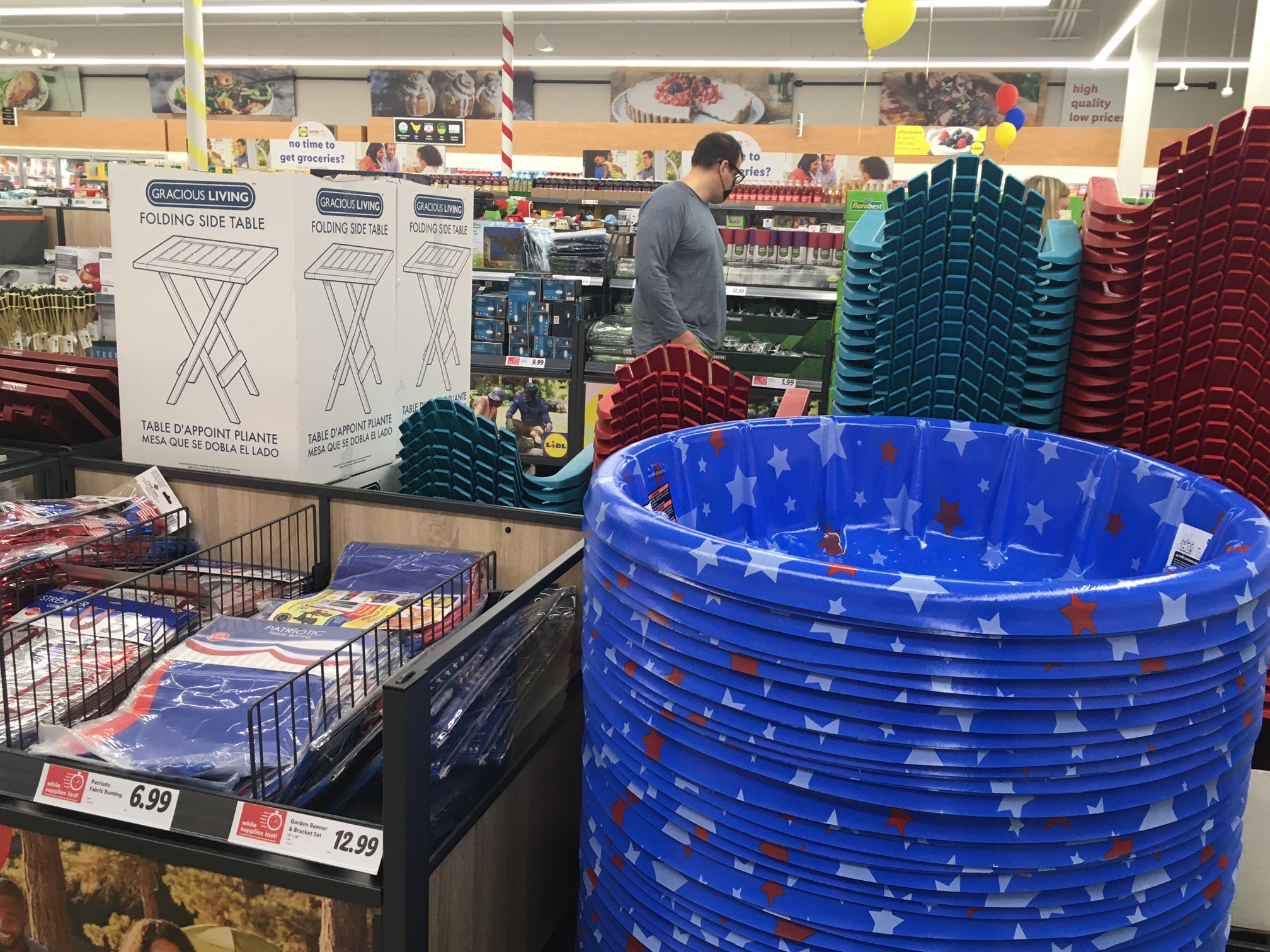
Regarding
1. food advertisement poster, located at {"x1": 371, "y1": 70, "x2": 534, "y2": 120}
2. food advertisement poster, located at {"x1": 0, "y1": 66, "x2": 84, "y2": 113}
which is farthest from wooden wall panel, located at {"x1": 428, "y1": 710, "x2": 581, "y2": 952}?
food advertisement poster, located at {"x1": 0, "y1": 66, "x2": 84, "y2": 113}

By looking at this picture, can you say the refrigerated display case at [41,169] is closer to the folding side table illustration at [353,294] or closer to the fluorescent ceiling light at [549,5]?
the fluorescent ceiling light at [549,5]

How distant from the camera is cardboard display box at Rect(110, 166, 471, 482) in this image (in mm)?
1653

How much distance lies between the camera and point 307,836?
99 centimetres

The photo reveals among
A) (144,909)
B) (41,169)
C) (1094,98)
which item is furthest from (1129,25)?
(41,169)

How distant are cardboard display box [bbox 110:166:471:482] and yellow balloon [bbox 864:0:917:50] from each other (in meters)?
3.38

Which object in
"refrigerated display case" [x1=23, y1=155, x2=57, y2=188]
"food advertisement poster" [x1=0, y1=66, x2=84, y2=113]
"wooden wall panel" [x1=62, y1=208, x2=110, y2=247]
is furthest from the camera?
"food advertisement poster" [x1=0, y1=66, x2=84, y2=113]

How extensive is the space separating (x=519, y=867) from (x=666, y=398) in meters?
0.76

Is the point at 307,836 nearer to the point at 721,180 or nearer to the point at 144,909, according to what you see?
the point at 144,909

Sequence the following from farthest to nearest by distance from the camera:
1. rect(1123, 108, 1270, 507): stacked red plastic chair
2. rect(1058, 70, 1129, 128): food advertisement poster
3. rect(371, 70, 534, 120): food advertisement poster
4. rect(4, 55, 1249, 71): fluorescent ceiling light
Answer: rect(371, 70, 534, 120): food advertisement poster < rect(1058, 70, 1129, 128): food advertisement poster < rect(4, 55, 1249, 71): fluorescent ceiling light < rect(1123, 108, 1270, 507): stacked red plastic chair

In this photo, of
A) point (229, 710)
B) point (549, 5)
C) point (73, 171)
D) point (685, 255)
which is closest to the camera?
point (229, 710)

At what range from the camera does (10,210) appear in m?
6.93

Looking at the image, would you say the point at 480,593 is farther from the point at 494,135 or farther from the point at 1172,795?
the point at 494,135

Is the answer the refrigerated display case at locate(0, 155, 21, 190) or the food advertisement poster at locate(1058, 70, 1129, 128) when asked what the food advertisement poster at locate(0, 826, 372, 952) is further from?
the food advertisement poster at locate(1058, 70, 1129, 128)

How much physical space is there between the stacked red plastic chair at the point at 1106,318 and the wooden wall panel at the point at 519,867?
0.95 meters
